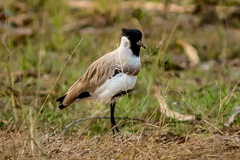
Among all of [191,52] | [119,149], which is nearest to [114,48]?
[191,52]

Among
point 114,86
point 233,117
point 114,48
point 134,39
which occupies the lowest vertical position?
point 233,117

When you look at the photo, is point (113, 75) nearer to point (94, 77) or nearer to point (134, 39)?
point (94, 77)

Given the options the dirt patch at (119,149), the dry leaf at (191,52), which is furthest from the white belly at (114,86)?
the dry leaf at (191,52)

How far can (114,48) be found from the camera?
19.0 feet

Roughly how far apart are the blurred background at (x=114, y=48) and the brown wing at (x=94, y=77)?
146 mm

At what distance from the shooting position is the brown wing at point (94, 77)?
12.3ft

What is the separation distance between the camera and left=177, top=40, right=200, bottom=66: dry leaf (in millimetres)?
6602

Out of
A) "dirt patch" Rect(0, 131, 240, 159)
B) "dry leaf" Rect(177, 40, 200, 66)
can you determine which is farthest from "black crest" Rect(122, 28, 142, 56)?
"dry leaf" Rect(177, 40, 200, 66)

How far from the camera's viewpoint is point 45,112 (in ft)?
14.9

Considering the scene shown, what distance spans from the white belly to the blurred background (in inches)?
5.0

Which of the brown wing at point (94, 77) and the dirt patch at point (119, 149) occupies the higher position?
the brown wing at point (94, 77)

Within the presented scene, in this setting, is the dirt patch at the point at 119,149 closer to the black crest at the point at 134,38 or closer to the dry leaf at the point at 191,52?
the black crest at the point at 134,38

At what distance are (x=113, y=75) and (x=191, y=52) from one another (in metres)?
3.19

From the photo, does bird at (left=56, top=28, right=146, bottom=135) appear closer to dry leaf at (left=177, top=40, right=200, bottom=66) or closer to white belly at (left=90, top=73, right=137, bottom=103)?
white belly at (left=90, top=73, right=137, bottom=103)
